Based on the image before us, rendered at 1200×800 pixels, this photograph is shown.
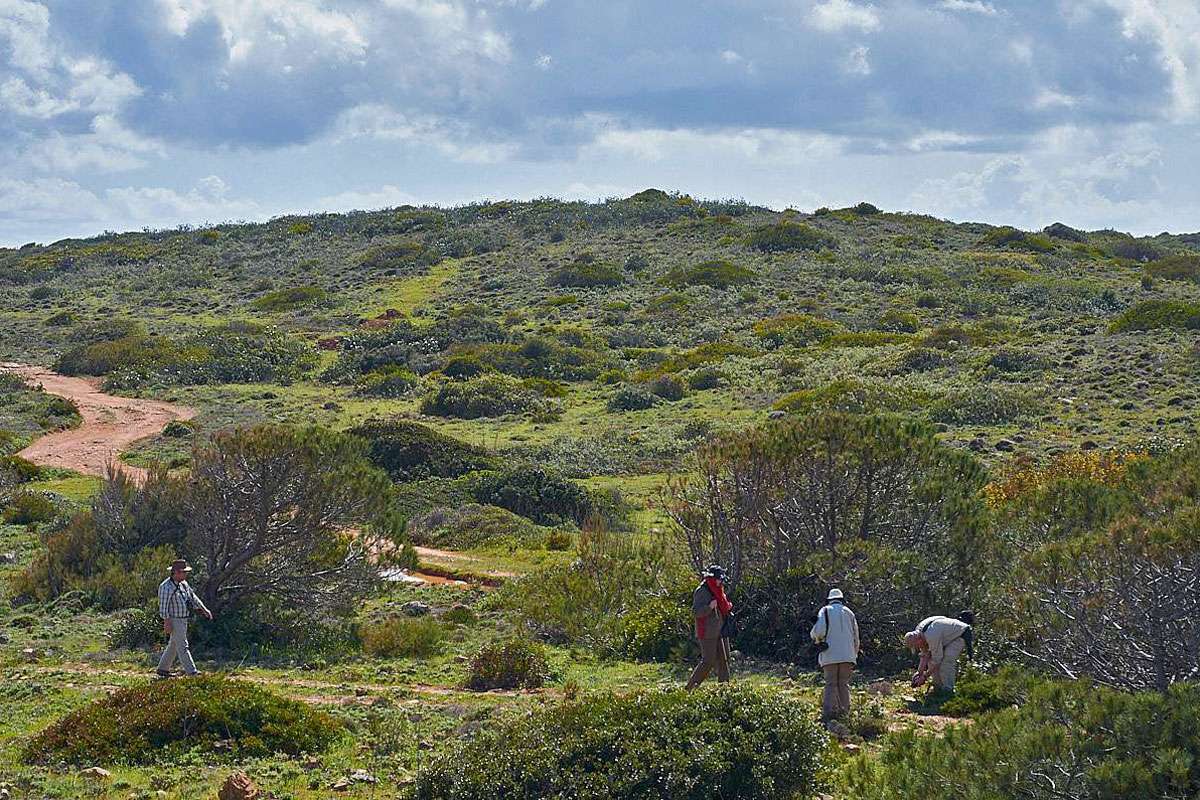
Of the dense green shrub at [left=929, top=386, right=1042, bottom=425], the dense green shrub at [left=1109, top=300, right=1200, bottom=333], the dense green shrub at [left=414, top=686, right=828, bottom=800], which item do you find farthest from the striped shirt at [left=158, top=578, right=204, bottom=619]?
the dense green shrub at [left=1109, top=300, right=1200, bottom=333]

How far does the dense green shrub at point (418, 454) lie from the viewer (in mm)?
23734

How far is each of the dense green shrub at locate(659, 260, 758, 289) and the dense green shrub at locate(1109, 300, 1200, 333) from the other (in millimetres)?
19906

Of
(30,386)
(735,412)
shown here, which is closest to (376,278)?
(30,386)

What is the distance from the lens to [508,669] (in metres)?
11.5

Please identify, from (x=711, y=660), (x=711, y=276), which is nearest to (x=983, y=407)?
(x=711, y=660)

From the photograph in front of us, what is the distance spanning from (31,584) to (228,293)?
46.9 metres

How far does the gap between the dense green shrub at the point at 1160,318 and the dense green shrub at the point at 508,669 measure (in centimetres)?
2839

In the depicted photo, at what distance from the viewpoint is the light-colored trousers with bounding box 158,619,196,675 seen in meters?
11.5

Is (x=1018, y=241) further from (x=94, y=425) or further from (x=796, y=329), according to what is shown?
(x=94, y=425)

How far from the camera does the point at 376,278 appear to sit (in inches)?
2411

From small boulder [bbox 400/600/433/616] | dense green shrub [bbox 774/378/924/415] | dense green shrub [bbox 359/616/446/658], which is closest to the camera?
dense green shrub [bbox 359/616/446/658]

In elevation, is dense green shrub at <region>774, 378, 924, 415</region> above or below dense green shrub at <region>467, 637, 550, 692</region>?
above

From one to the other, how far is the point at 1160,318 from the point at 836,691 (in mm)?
29995

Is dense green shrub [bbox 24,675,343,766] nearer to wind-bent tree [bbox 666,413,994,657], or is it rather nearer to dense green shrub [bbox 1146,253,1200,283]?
wind-bent tree [bbox 666,413,994,657]
